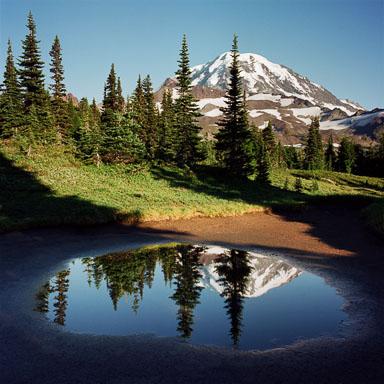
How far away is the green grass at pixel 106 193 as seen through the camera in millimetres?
17484

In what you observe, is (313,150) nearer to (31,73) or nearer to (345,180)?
(345,180)

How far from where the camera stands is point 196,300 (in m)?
7.12

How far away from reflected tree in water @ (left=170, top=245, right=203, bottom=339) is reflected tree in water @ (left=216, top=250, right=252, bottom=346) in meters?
0.69

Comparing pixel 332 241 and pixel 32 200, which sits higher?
pixel 32 200

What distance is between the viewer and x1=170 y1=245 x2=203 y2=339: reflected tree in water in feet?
19.8

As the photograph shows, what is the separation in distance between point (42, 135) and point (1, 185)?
1507cm

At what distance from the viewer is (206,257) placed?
445 inches

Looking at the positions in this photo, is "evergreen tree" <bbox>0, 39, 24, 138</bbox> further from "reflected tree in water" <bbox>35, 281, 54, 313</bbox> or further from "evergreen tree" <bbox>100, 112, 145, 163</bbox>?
"reflected tree in water" <bbox>35, 281, 54, 313</bbox>

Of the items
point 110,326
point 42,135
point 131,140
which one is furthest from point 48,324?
point 42,135

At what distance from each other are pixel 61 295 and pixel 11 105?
42218 mm

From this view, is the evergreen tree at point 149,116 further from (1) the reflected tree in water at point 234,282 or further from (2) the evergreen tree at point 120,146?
(1) the reflected tree in water at point 234,282

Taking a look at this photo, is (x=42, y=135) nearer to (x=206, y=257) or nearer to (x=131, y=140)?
(x=131, y=140)

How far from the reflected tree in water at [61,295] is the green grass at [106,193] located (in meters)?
6.95

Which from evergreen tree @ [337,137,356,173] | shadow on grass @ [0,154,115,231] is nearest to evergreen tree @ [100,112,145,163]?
shadow on grass @ [0,154,115,231]
